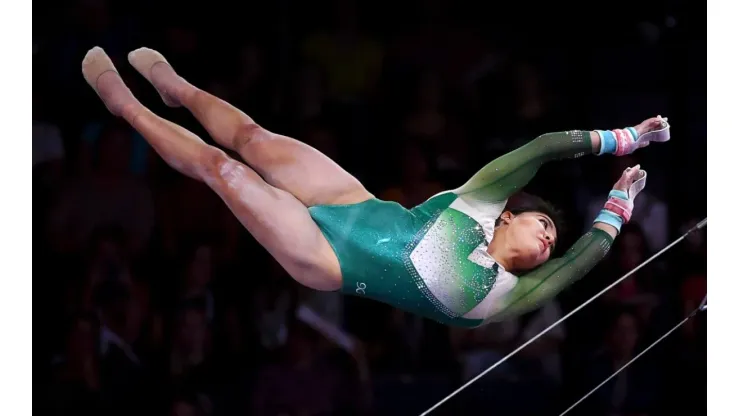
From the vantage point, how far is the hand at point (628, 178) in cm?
284

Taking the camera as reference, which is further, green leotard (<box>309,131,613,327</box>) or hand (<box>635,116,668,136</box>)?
hand (<box>635,116,668,136</box>)

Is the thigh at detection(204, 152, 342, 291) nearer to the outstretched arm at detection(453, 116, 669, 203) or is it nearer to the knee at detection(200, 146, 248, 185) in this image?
the knee at detection(200, 146, 248, 185)

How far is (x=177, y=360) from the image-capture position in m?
2.73

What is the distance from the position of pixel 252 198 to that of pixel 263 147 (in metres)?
0.16

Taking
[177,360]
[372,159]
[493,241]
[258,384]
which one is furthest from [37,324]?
[493,241]

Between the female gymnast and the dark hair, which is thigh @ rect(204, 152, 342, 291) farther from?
the dark hair

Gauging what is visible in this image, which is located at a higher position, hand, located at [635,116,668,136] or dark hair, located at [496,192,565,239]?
hand, located at [635,116,668,136]

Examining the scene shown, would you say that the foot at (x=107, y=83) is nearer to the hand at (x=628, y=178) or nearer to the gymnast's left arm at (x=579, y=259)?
the gymnast's left arm at (x=579, y=259)

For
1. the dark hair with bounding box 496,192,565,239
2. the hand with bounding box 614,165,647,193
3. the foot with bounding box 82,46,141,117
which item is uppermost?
the foot with bounding box 82,46,141,117

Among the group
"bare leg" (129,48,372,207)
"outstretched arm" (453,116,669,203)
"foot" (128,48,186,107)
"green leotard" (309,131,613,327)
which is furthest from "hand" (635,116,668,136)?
"foot" (128,48,186,107)

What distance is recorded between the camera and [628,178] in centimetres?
284

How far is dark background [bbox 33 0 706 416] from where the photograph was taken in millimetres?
2734

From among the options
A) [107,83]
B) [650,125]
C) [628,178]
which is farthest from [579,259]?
[107,83]

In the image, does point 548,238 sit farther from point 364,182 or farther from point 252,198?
point 252,198
